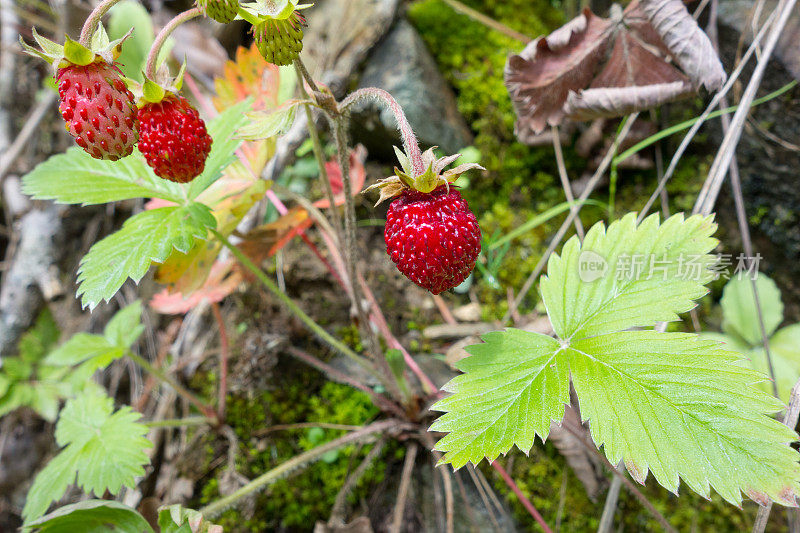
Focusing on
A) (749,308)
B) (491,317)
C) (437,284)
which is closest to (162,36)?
(437,284)

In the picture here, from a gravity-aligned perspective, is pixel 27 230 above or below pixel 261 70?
below

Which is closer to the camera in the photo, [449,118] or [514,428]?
[514,428]

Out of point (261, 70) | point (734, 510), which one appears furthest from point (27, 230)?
point (734, 510)

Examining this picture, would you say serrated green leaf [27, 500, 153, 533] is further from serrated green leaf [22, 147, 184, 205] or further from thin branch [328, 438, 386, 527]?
serrated green leaf [22, 147, 184, 205]

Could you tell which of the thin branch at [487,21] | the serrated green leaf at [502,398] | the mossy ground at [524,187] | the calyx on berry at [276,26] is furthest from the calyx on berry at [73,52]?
the thin branch at [487,21]

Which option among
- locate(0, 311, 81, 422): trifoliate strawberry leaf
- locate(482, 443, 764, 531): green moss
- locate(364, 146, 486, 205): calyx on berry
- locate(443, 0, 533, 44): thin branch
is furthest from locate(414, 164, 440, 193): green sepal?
locate(0, 311, 81, 422): trifoliate strawberry leaf

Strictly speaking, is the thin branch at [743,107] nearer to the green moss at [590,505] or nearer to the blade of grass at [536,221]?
the blade of grass at [536,221]

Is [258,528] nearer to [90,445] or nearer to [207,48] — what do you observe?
[90,445]
